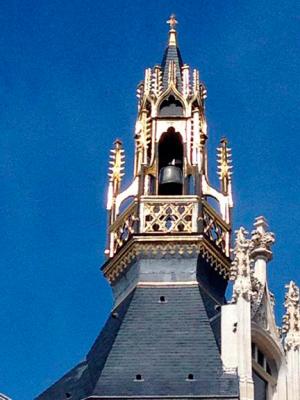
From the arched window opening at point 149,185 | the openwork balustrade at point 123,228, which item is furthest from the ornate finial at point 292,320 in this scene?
the arched window opening at point 149,185

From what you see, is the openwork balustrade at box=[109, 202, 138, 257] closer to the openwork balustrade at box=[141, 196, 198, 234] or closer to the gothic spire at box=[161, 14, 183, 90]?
the openwork balustrade at box=[141, 196, 198, 234]

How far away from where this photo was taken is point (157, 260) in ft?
197

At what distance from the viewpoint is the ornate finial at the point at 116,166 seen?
64.4m

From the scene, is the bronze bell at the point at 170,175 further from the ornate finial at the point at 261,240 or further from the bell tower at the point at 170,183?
the ornate finial at the point at 261,240

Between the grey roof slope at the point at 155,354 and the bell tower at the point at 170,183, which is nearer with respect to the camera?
the grey roof slope at the point at 155,354

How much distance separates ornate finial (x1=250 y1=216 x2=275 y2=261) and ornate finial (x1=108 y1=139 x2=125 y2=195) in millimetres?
6048

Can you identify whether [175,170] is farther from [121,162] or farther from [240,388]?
[240,388]

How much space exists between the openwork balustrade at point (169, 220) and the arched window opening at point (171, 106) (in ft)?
13.0

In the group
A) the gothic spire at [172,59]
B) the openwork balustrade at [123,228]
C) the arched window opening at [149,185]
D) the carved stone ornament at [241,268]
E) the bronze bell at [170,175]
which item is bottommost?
the carved stone ornament at [241,268]

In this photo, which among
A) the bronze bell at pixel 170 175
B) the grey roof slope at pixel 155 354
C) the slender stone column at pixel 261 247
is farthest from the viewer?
the bronze bell at pixel 170 175

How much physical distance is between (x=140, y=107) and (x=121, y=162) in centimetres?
177

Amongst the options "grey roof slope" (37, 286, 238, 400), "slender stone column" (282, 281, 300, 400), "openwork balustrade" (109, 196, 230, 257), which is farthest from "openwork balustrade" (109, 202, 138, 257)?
"slender stone column" (282, 281, 300, 400)

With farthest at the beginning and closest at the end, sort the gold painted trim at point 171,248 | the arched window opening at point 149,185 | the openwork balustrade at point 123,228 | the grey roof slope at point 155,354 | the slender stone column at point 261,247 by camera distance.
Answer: the arched window opening at point 149,185 → the openwork balustrade at point 123,228 → the gold painted trim at point 171,248 → the slender stone column at point 261,247 → the grey roof slope at point 155,354

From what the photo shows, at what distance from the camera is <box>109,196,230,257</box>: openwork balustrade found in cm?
6088
